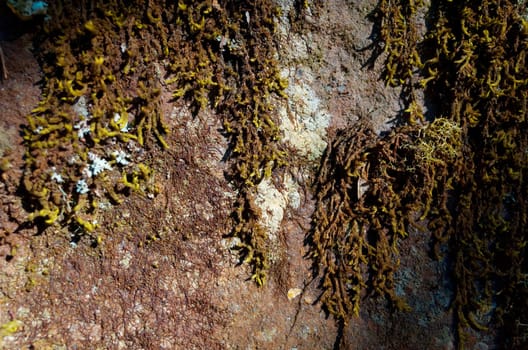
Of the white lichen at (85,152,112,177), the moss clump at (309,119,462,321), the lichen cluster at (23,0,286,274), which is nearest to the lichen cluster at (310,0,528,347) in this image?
the moss clump at (309,119,462,321)

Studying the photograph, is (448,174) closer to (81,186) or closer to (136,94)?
(136,94)

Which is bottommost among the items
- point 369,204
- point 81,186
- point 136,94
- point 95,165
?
point 81,186

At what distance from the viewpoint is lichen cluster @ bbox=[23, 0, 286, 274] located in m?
1.56

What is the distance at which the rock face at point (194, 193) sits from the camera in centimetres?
160

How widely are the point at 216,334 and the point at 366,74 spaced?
4.62 ft

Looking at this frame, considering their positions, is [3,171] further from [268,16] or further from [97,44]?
[268,16]

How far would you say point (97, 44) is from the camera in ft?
5.13

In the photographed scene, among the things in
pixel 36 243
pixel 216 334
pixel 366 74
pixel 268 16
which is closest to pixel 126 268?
pixel 36 243

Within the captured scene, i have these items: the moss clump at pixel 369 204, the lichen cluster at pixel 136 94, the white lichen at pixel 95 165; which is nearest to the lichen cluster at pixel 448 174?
the moss clump at pixel 369 204

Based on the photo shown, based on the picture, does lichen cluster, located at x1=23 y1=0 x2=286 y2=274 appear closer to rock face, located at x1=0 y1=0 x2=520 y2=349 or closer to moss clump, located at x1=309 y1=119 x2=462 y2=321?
rock face, located at x1=0 y1=0 x2=520 y2=349

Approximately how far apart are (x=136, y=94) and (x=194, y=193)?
20.1 inches

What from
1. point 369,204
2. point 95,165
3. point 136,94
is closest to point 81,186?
point 95,165

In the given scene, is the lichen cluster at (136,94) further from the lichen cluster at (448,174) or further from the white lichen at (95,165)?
the lichen cluster at (448,174)

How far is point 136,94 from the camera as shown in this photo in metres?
1.65
